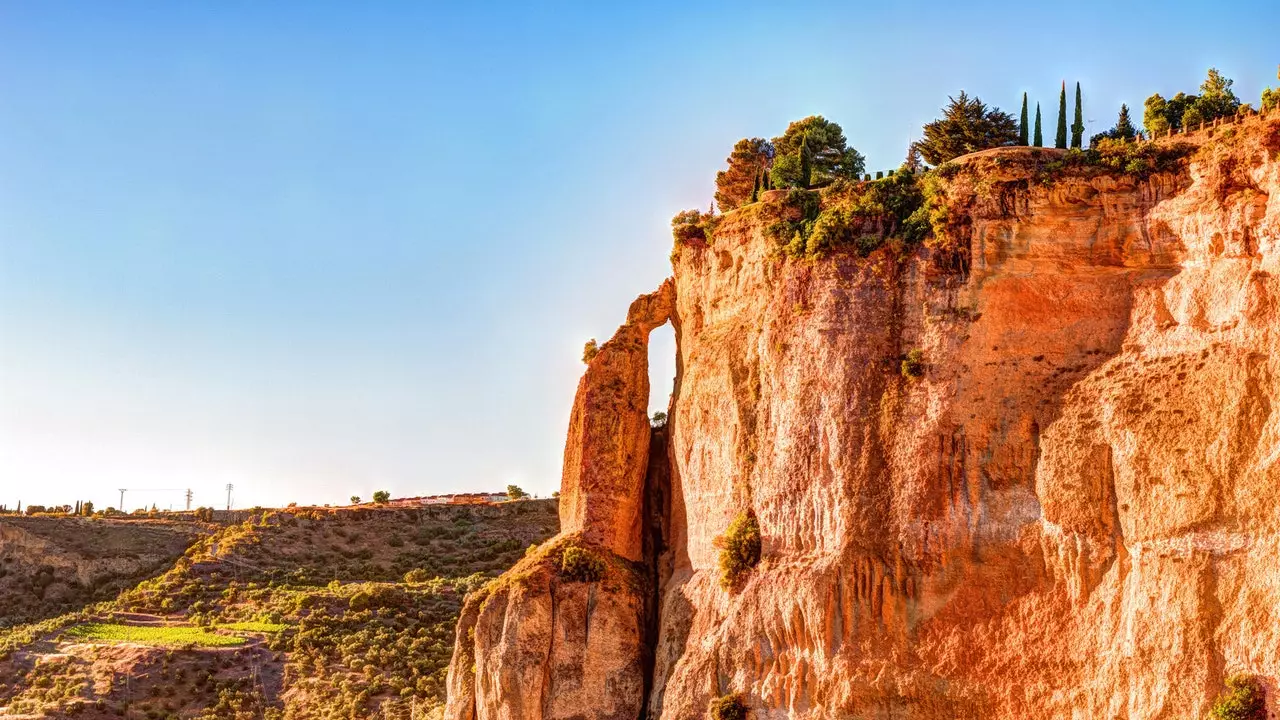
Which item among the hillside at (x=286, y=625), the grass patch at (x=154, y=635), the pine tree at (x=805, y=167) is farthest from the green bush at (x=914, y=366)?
the grass patch at (x=154, y=635)

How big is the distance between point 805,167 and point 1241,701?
28.9 m

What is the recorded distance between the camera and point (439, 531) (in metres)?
88.9

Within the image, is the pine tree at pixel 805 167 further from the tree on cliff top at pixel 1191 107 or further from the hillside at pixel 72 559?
the hillside at pixel 72 559

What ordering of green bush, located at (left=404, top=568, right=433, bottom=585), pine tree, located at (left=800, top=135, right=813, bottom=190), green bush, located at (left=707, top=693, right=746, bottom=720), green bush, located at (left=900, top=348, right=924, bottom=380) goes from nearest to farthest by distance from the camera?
green bush, located at (left=707, top=693, right=746, bottom=720), green bush, located at (left=900, top=348, right=924, bottom=380), pine tree, located at (left=800, top=135, right=813, bottom=190), green bush, located at (left=404, top=568, right=433, bottom=585)

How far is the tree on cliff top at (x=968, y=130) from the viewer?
185 ft

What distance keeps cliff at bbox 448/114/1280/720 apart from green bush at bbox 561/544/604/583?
488 mm

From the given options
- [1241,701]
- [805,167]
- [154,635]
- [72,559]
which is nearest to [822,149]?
[805,167]

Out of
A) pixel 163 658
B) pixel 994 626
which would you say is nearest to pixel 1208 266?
pixel 994 626

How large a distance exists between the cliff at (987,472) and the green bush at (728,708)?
1.13ft

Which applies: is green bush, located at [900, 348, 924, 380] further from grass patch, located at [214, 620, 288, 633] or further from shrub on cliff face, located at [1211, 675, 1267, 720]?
grass patch, located at [214, 620, 288, 633]

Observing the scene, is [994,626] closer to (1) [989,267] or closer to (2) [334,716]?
(1) [989,267]

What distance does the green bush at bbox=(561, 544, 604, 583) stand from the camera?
5428 centimetres

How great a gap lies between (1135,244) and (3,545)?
6865 cm

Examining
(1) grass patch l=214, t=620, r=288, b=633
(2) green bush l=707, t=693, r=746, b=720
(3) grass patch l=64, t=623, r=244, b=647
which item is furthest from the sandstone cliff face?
(3) grass patch l=64, t=623, r=244, b=647
